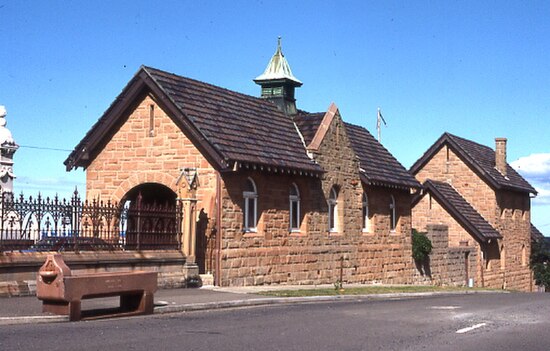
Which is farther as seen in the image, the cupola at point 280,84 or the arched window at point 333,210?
the cupola at point 280,84

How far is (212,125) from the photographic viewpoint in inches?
927

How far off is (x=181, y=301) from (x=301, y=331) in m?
5.05

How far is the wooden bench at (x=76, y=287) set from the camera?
13.5 m

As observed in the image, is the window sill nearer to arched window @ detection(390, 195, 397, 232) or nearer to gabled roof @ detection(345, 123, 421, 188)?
gabled roof @ detection(345, 123, 421, 188)

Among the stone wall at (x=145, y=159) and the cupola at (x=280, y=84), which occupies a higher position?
the cupola at (x=280, y=84)

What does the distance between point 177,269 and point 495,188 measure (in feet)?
88.8

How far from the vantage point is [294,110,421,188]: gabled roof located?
28142mm

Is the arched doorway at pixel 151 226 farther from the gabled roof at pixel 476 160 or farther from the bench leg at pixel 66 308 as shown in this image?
the gabled roof at pixel 476 160

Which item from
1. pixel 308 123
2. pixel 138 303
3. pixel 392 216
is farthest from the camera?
pixel 392 216

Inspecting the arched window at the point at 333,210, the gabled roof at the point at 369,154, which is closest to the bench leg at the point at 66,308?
the gabled roof at the point at 369,154

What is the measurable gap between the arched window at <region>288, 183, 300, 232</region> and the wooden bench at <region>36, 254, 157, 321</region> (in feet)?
37.7

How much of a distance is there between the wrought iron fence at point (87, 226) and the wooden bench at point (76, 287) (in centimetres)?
302

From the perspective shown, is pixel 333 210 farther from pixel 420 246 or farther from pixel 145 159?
pixel 420 246

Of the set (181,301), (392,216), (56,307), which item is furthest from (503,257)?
(56,307)
